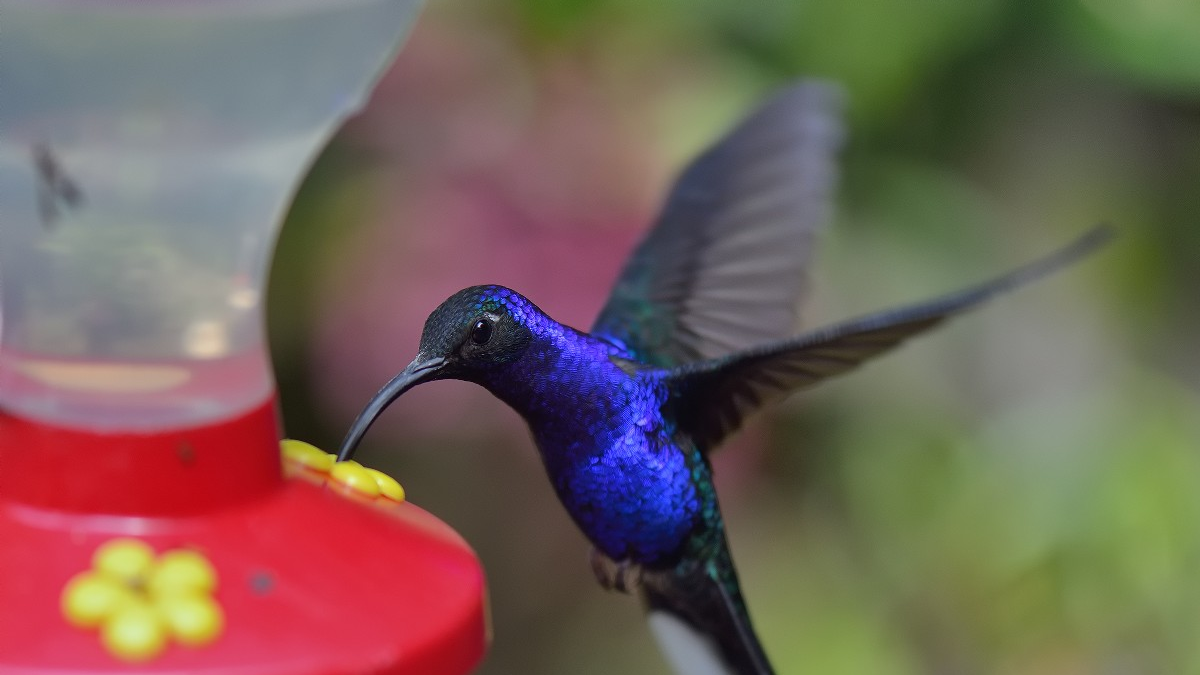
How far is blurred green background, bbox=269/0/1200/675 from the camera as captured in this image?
2818 mm

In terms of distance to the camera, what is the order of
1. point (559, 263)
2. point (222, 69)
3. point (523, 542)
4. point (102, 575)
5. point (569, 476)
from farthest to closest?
point (523, 542) < point (559, 263) < point (569, 476) < point (222, 69) < point (102, 575)

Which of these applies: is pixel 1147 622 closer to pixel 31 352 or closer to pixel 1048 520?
pixel 1048 520

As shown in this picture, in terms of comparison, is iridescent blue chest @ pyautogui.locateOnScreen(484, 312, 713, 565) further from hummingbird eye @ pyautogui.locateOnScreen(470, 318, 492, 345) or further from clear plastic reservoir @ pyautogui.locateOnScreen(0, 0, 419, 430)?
clear plastic reservoir @ pyautogui.locateOnScreen(0, 0, 419, 430)

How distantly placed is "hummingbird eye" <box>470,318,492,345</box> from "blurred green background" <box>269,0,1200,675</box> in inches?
46.2

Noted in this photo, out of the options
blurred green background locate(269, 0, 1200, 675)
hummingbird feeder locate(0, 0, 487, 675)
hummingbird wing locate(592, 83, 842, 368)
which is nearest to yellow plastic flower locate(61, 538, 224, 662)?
hummingbird feeder locate(0, 0, 487, 675)

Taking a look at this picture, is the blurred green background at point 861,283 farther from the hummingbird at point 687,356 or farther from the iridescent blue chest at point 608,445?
the iridescent blue chest at point 608,445

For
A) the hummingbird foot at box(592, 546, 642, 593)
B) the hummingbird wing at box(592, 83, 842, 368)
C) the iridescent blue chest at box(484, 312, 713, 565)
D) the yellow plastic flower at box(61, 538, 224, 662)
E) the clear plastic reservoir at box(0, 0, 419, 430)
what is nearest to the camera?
the yellow plastic flower at box(61, 538, 224, 662)

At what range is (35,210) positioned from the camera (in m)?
1.46

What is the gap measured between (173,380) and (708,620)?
70 cm

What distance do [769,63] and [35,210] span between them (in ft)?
5.42

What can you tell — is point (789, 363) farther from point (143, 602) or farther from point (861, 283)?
point (861, 283)

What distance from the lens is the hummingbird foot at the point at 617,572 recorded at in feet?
5.96

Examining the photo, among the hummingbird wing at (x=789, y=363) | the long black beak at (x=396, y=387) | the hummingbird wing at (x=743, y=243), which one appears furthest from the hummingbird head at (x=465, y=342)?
the hummingbird wing at (x=743, y=243)

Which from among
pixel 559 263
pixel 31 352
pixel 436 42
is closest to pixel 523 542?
pixel 559 263
